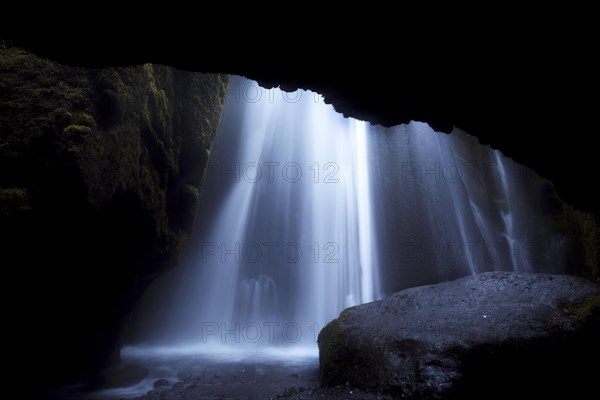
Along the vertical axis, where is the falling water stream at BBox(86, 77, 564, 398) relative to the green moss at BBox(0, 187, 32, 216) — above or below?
above

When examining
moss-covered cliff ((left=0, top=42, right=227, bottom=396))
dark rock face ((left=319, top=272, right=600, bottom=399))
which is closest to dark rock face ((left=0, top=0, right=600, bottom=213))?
moss-covered cliff ((left=0, top=42, right=227, bottom=396))

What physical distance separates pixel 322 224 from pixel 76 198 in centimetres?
2053

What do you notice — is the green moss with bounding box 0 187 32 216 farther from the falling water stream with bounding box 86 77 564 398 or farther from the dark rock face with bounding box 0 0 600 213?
the falling water stream with bounding box 86 77 564 398

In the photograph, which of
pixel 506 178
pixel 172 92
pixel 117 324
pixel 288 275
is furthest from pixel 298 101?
pixel 117 324

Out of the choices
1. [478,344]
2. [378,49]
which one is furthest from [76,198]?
[478,344]

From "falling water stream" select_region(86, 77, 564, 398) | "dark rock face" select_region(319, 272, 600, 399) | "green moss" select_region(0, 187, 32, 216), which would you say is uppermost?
"falling water stream" select_region(86, 77, 564, 398)

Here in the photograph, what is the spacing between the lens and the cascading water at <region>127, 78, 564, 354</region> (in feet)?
56.7

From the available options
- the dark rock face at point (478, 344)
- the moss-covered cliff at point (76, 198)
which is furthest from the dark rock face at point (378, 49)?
the dark rock face at point (478, 344)

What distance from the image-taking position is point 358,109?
168 inches

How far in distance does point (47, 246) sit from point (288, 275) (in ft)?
65.5

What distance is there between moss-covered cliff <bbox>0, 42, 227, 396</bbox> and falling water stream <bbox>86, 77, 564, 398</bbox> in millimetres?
8617

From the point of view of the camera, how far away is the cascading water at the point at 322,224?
56.7 ft

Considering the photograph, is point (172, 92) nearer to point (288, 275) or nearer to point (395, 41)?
point (395, 41)

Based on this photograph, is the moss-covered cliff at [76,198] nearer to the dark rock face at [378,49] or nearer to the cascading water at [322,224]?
the dark rock face at [378,49]
